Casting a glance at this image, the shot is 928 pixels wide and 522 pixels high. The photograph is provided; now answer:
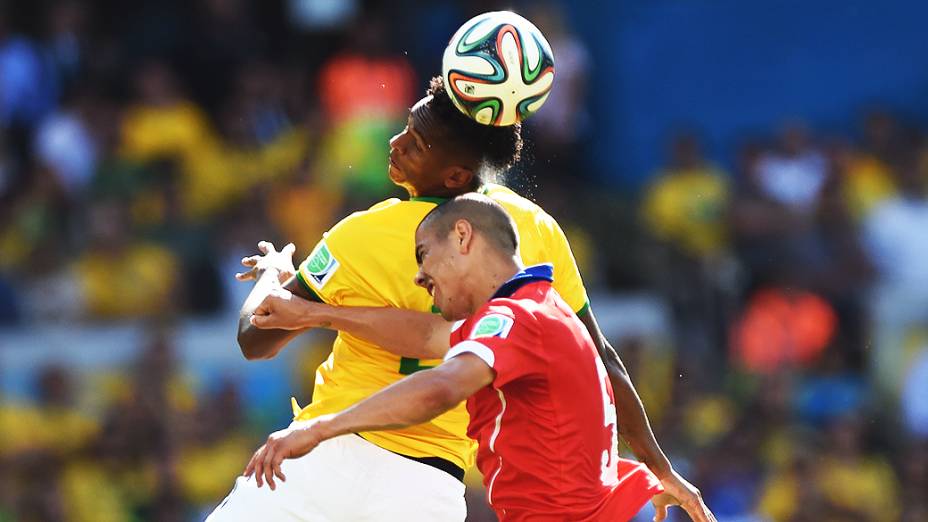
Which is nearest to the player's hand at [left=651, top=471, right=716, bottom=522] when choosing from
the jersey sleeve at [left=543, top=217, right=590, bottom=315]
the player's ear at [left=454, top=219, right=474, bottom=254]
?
the jersey sleeve at [left=543, top=217, right=590, bottom=315]

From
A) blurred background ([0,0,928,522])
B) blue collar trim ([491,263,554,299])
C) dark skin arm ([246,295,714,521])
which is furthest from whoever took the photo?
blurred background ([0,0,928,522])

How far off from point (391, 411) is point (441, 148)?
1175 mm

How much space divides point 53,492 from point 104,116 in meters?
3.19

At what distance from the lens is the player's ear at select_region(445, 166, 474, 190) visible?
17.8ft

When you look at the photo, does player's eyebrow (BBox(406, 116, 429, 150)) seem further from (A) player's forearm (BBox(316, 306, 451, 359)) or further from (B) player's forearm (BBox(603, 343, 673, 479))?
(B) player's forearm (BBox(603, 343, 673, 479))

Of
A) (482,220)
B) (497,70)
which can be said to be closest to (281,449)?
(482,220)

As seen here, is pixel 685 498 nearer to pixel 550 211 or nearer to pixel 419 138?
pixel 419 138

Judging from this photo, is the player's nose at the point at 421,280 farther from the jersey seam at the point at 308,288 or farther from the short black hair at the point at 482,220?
the jersey seam at the point at 308,288

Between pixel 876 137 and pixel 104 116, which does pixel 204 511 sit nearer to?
pixel 104 116

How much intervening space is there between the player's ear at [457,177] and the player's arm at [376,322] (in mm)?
451

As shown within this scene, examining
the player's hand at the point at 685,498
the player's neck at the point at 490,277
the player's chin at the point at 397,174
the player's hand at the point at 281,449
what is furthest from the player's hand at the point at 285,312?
the player's hand at the point at 685,498

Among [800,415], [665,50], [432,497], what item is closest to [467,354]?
[432,497]

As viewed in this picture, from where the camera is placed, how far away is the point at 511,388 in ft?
15.6

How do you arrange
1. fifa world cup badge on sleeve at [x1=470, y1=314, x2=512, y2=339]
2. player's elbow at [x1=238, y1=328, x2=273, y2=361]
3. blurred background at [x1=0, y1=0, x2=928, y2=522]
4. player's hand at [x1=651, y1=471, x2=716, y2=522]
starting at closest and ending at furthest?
fifa world cup badge on sleeve at [x1=470, y1=314, x2=512, y2=339] < player's hand at [x1=651, y1=471, x2=716, y2=522] < player's elbow at [x1=238, y1=328, x2=273, y2=361] < blurred background at [x1=0, y1=0, x2=928, y2=522]
